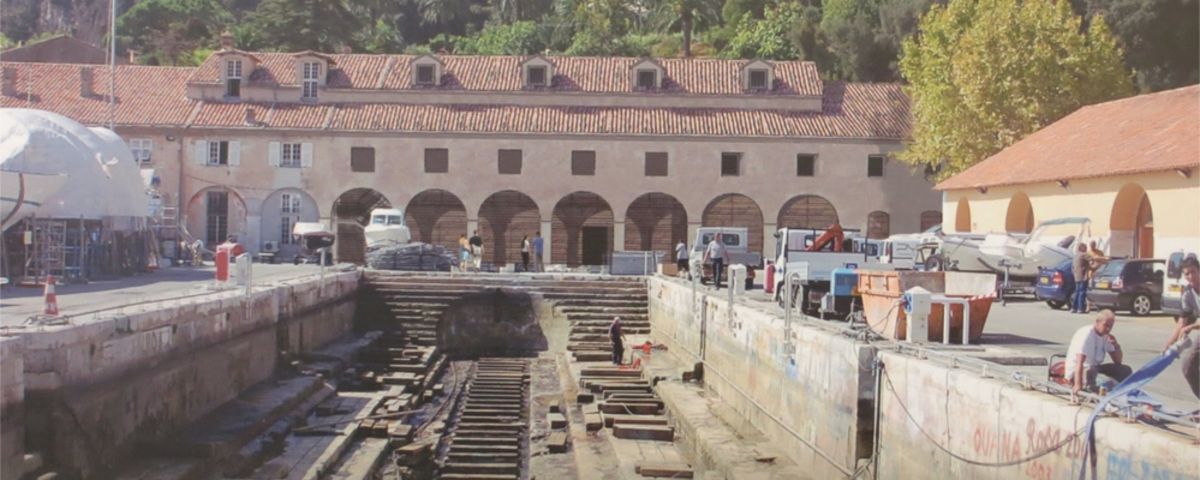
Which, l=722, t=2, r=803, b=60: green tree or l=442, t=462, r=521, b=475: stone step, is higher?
l=722, t=2, r=803, b=60: green tree

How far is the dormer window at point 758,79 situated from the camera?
62281mm

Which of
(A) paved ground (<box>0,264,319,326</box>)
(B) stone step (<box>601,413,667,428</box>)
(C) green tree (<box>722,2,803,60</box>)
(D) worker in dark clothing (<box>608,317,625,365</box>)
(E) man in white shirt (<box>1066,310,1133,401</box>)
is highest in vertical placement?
(C) green tree (<box>722,2,803,60</box>)

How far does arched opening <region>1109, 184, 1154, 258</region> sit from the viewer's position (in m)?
35.8

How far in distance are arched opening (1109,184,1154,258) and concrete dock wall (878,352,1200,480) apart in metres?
21.5

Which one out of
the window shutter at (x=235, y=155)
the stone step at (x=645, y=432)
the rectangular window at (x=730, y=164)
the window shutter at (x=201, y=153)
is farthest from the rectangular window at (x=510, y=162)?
the stone step at (x=645, y=432)

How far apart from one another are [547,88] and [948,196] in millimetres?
19924

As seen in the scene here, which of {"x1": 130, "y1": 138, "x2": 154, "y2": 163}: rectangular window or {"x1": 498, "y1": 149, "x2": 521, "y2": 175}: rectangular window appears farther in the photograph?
{"x1": 498, "y1": 149, "x2": 521, "y2": 175}: rectangular window

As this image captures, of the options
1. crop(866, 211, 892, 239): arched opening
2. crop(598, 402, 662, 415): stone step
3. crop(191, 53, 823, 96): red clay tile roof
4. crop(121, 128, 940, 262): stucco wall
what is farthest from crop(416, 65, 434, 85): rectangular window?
crop(598, 402, 662, 415): stone step

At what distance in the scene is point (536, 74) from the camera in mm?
62375

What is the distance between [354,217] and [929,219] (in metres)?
25.0

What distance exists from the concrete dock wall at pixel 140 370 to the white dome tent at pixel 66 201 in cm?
659

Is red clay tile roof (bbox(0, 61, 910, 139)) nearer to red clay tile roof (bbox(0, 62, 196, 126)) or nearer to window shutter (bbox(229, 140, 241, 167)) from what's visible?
red clay tile roof (bbox(0, 62, 196, 126))

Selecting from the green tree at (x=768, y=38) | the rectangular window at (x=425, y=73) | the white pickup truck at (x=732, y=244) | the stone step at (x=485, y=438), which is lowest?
the stone step at (x=485, y=438)

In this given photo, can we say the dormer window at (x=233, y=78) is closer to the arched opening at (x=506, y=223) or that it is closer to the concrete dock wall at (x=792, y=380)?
the arched opening at (x=506, y=223)
